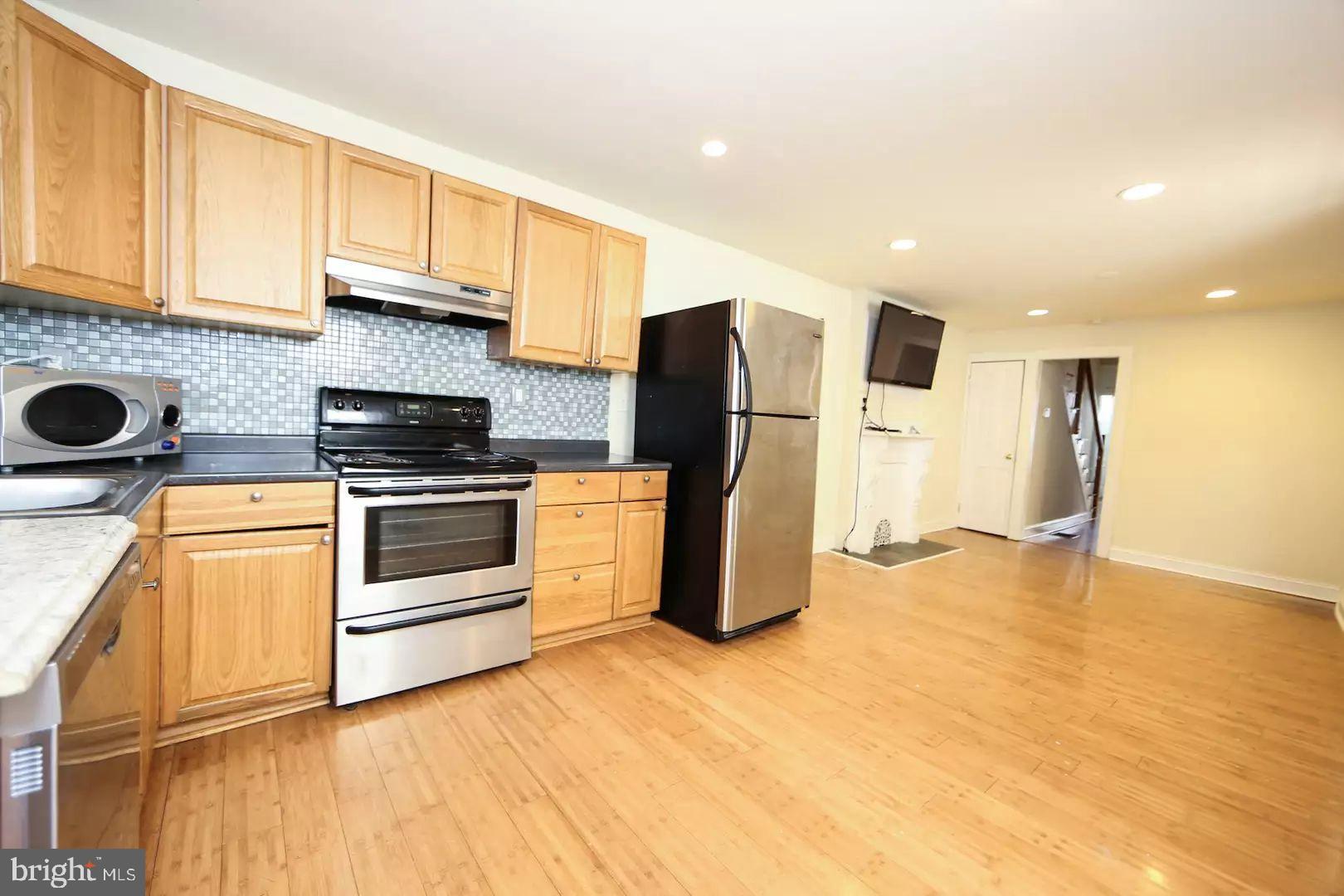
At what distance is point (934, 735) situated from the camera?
6.74 ft

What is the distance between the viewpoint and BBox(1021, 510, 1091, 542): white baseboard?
6.08 m

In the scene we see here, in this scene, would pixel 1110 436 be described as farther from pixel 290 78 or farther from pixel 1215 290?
pixel 290 78

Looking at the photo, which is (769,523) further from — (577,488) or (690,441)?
(577,488)

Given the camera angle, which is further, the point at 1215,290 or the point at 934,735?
the point at 1215,290

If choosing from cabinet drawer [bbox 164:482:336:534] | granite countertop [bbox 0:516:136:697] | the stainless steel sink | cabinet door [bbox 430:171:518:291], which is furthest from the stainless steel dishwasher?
cabinet door [bbox 430:171:518:291]

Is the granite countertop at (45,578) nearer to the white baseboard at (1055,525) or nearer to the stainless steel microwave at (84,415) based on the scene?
the stainless steel microwave at (84,415)

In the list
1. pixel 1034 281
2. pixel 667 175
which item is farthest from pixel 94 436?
pixel 1034 281

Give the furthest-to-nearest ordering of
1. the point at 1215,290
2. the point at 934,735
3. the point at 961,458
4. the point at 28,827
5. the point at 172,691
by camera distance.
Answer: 1. the point at 961,458
2. the point at 1215,290
3. the point at 934,735
4. the point at 172,691
5. the point at 28,827

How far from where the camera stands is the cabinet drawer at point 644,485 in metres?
2.73

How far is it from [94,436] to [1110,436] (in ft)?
23.1

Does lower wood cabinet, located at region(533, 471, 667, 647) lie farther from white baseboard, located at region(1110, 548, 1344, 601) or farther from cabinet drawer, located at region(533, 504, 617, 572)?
white baseboard, located at region(1110, 548, 1344, 601)

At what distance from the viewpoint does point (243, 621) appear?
1.78 meters

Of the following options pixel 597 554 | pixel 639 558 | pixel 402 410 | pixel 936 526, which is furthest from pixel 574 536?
pixel 936 526

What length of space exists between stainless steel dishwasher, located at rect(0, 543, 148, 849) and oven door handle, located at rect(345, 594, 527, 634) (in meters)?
0.84
